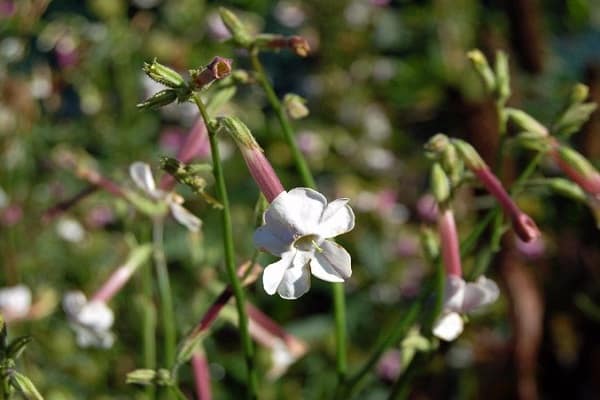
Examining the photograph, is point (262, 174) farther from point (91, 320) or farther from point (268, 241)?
point (91, 320)

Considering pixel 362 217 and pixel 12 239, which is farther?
pixel 362 217

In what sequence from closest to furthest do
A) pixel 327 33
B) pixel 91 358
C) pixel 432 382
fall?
1. pixel 91 358
2. pixel 432 382
3. pixel 327 33

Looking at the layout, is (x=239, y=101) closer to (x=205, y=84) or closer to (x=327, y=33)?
(x=327, y=33)

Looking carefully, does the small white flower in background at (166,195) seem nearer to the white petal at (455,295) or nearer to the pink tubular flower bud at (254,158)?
the pink tubular flower bud at (254,158)

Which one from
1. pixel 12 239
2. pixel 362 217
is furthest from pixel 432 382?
pixel 12 239

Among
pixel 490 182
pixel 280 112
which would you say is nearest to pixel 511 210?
pixel 490 182

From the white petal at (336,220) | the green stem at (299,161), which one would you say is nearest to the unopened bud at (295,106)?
the green stem at (299,161)

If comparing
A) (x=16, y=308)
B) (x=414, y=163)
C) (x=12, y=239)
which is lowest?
(x=414, y=163)
